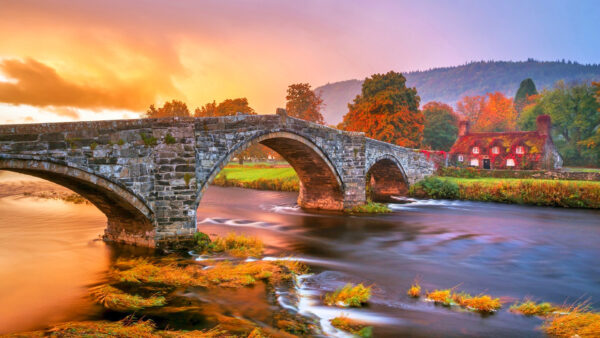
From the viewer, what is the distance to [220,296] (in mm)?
8586

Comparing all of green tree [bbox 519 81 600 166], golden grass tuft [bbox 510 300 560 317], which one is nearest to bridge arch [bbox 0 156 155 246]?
golden grass tuft [bbox 510 300 560 317]

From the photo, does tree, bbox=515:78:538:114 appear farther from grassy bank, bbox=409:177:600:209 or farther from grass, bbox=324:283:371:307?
grass, bbox=324:283:371:307

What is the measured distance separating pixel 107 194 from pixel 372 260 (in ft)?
26.9

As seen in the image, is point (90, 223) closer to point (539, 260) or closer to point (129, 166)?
point (129, 166)

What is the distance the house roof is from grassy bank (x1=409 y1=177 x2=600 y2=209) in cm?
1616

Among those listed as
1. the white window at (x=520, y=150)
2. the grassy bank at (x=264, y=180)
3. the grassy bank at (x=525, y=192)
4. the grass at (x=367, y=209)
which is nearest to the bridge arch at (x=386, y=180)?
the grassy bank at (x=525, y=192)

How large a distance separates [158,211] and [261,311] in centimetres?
539

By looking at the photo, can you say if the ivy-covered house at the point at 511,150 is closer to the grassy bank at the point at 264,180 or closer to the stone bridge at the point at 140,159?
the grassy bank at the point at 264,180

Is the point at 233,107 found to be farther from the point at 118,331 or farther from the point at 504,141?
the point at 118,331

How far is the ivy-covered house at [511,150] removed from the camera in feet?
128

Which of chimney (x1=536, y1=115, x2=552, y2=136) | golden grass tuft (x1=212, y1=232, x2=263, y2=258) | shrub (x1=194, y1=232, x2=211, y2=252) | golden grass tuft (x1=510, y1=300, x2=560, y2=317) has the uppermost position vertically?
chimney (x1=536, y1=115, x2=552, y2=136)

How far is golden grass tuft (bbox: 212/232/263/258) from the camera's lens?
475 inches

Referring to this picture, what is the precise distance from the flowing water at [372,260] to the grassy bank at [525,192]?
1296mm

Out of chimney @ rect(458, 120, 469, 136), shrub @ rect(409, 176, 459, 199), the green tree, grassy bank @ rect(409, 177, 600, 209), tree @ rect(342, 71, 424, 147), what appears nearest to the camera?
grassy bank @ rect(409, 177, 600, 209)
